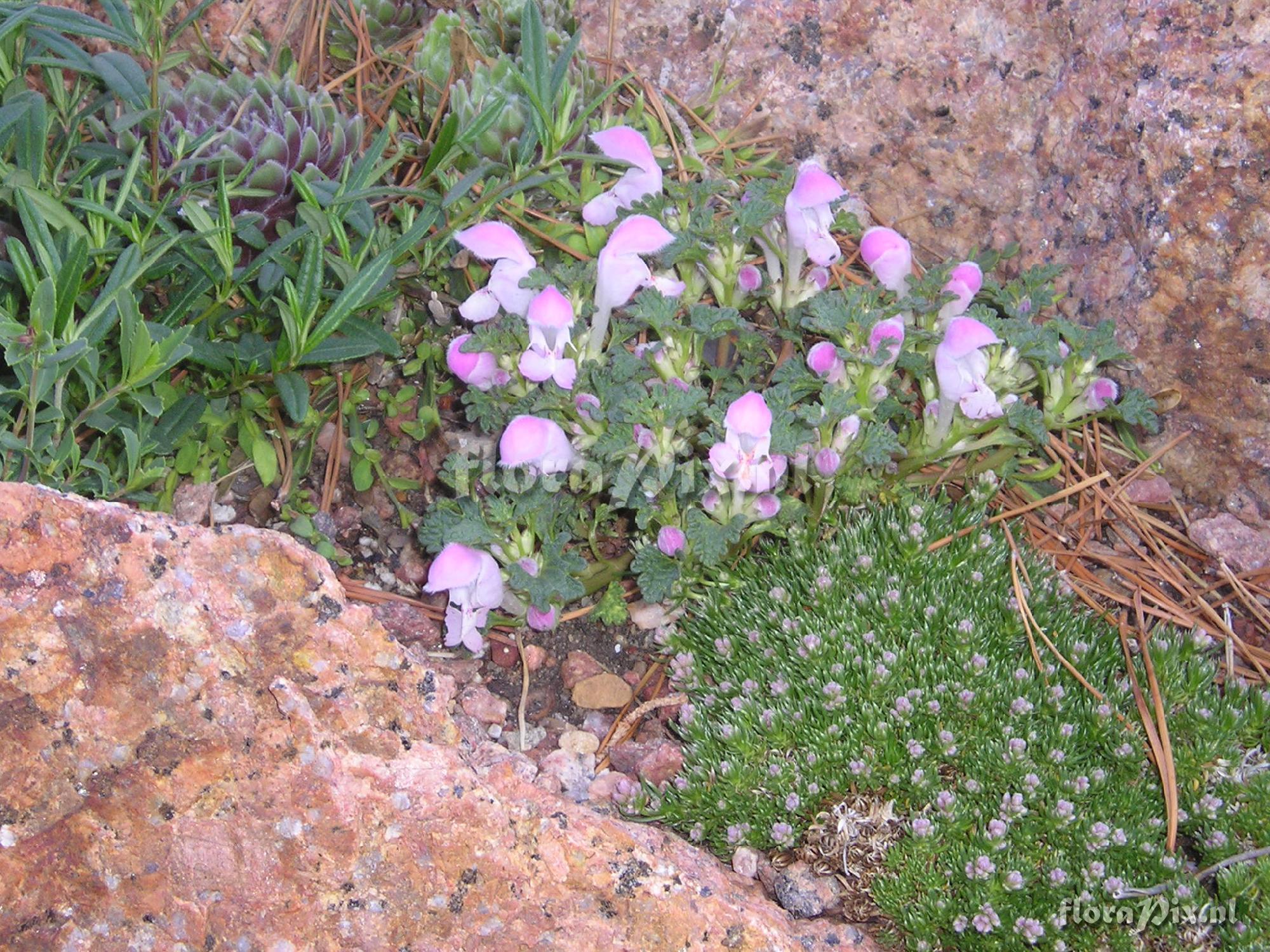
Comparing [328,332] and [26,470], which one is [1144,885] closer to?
[328,332]

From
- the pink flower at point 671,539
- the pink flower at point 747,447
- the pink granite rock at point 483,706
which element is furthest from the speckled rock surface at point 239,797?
the pink flower at point 747,447

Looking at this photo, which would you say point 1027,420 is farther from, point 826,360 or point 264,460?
point 264,460

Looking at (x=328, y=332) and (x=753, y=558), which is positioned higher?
(x=328, y=332)

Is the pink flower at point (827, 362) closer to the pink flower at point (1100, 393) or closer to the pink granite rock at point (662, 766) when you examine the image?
the pink flower at point (1100, 393)

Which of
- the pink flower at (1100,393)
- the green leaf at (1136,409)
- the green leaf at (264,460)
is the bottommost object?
the green leaf at (264,460)

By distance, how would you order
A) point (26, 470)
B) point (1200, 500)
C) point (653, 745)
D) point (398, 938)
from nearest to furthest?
point (398, 938)
point (26, 470)
point (653, 745)
point (1200, 500)

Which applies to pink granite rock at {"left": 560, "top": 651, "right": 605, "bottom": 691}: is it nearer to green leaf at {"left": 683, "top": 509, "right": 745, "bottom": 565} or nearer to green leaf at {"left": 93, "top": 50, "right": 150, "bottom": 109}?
green leaf at {"left": 683, "top": 509, "right": 745, "bottom": 565}

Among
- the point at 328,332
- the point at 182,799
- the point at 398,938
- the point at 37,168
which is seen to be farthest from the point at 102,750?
the point at 37,168

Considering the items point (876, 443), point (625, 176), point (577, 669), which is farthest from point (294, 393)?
point (876, 443)
